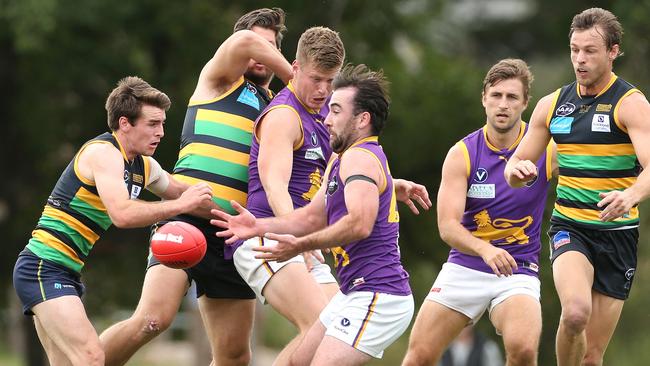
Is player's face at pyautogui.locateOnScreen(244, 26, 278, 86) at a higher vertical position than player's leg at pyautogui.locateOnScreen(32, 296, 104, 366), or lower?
higher

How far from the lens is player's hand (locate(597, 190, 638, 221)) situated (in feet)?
25.5

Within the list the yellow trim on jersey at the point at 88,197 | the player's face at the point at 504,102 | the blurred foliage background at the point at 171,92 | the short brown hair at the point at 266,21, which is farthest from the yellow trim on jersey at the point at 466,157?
the blurred foliage background at the point at 171,92

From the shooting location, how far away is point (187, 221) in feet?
29.2

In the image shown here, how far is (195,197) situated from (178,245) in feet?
1.18

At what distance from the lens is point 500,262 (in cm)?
828

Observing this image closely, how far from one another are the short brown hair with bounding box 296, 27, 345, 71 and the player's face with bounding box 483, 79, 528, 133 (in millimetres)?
1238

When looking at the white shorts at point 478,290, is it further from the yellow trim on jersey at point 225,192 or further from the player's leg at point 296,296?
the yellow trim on jersey at point 225,192

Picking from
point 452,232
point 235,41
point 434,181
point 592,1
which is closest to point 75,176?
point 235,41

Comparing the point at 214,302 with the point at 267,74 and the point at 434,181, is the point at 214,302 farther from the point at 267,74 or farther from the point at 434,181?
the point at 434,181

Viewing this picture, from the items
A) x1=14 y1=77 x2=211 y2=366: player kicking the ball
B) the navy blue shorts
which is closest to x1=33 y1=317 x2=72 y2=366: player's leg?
x1=14 y1=77 x2=211 y2=366: player kicking the ball

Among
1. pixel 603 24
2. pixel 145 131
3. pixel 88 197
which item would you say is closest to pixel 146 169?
pixel 145 131

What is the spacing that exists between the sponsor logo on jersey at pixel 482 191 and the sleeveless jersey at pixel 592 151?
53 centimetres

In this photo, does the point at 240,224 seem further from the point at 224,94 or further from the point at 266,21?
the point at 266,21

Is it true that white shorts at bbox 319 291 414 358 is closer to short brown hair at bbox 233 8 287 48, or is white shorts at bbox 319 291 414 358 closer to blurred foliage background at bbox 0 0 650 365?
short brown hair at bbox 233 8 287 48
